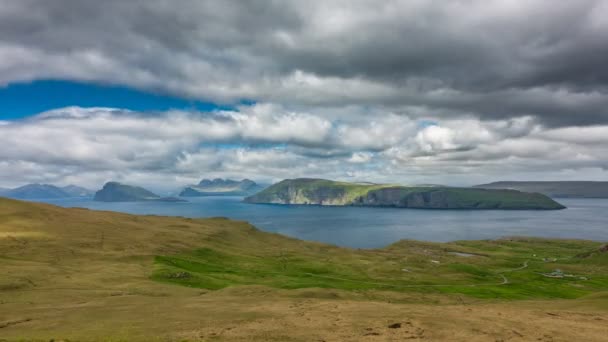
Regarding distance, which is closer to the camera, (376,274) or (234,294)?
(234,294)

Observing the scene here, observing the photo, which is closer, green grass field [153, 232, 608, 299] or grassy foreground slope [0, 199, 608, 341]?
grassy foreground slope [0, 199, 608, 341]

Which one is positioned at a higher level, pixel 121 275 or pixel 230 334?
pixel 230 334

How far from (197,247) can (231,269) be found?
39.4m

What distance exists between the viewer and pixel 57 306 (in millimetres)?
48156

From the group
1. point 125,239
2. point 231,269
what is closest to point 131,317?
point 231,269

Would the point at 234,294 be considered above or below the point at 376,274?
above

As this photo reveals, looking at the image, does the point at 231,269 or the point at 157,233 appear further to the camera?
the point at 157,233

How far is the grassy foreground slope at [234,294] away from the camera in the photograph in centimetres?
3381

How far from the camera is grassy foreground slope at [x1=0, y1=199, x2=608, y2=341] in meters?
33.8

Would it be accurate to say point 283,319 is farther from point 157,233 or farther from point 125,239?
point 157,233

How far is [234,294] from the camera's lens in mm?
62938

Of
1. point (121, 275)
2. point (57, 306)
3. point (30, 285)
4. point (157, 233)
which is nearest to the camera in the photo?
point (57, 306)

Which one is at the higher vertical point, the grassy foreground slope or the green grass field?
the grassy foreground slope

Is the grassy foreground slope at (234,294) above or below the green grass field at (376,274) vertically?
above
